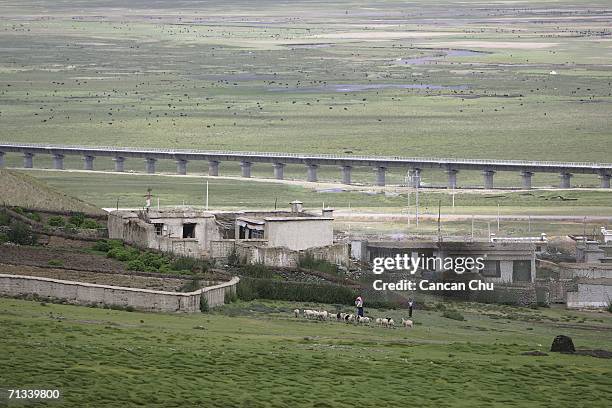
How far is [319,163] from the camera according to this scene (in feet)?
335

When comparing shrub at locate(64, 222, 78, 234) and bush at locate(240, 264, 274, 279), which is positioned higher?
shrub at locate(64, 222, 78, 234)

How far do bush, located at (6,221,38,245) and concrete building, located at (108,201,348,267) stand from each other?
2988mm

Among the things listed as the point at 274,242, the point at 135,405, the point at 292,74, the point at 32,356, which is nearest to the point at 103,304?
the point at 32,356

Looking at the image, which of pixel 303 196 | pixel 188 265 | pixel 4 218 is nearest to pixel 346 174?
pixel 303 196

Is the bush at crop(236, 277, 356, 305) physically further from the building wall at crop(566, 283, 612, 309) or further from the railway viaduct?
the railway viaduct

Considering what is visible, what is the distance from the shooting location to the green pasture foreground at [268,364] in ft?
99.6

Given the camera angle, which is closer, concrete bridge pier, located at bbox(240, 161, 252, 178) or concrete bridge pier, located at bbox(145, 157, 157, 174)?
concrete bridge pier, located at bbox(240, 161, 252, 178)

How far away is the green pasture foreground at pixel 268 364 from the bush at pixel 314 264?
34.1 ft

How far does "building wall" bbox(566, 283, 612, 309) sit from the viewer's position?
170ft

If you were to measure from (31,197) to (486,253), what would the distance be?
17.9 meters

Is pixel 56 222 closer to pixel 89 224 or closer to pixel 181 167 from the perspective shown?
pixel 89 224

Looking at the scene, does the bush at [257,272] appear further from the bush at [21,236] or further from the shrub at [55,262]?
the bush at [21,236]

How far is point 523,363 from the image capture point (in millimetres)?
35938

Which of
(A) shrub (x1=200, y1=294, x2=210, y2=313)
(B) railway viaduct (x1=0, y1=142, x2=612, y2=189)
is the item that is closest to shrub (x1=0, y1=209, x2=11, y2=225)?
(A) shrub (x1=200, y1=294, x2=210, y2=313)
